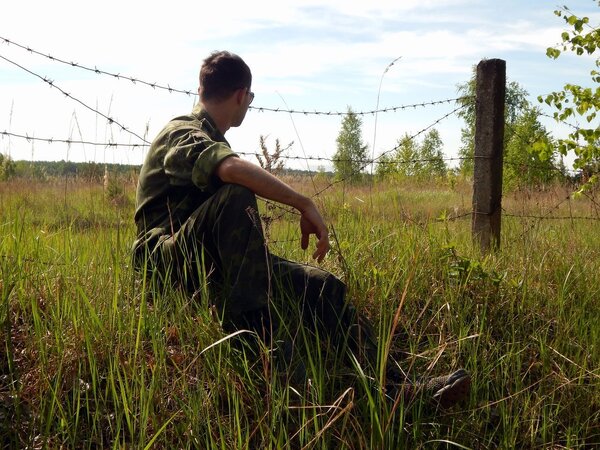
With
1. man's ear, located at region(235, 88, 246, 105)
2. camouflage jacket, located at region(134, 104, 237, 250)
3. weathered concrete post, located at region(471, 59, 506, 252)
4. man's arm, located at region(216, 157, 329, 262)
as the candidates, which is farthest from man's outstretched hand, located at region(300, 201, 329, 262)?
weathered concrete post, located at region(471, 59, 506, 252)

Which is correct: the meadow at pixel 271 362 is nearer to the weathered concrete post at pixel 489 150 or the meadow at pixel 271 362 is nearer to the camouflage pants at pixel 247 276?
the camouflage pants at pixel 247 276

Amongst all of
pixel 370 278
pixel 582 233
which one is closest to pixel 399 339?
pixel 370 278

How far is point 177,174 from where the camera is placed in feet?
10.4

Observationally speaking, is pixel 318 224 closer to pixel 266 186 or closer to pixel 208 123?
pixel 266 186

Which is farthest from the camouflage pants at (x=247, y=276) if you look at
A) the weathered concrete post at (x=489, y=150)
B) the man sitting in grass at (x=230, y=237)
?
the weathered concrete post at (x=489, y=150)

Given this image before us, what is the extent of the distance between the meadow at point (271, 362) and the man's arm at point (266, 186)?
0.21 meters

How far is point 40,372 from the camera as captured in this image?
2.70 m

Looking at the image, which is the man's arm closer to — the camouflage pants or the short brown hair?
the camouflage pants

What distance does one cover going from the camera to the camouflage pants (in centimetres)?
292

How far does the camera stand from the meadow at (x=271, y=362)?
2549 mm

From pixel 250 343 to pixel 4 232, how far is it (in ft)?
5.57

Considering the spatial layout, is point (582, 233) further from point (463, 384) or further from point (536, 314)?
point (463, 384)

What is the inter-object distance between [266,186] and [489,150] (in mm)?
2666

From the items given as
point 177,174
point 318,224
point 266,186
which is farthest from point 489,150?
point 177,174
